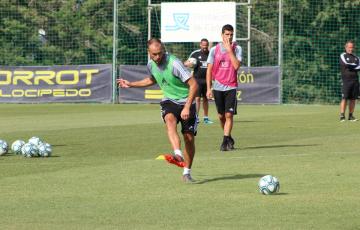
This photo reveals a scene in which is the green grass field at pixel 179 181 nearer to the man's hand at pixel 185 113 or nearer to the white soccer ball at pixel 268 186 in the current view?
the white soccer ball at pixel 268 186

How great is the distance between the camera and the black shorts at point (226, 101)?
17984mm

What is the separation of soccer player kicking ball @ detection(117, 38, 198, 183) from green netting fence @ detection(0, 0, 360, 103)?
32.5 m

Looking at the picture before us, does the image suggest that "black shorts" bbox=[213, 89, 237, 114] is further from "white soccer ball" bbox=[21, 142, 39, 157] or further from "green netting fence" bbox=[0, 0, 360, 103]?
"green netting fence" bbox=[0, 0, 360, 103]

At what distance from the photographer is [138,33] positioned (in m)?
48.1

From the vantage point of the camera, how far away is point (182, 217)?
32.4 feet

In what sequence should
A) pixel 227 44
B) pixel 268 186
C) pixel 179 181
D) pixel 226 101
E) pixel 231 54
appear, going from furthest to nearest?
pixel 226 101, pixel 231 54, pixel 227 44, pixel 179 181, pixel 268 186

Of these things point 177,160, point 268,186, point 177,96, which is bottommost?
point 268,186

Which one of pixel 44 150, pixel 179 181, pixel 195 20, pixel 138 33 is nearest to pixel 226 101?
pixel 44 150

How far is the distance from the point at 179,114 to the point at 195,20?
27.1 meters

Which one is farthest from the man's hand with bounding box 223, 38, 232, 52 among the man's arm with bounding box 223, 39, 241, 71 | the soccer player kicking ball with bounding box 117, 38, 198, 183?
the soccer player kicking ball with bounding box 117, 38, 198, 183

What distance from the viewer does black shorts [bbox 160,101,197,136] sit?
12.8 m

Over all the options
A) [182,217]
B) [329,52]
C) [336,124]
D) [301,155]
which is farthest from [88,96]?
[182,217]

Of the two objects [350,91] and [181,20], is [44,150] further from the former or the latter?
[181,20]

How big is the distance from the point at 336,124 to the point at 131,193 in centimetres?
1435
